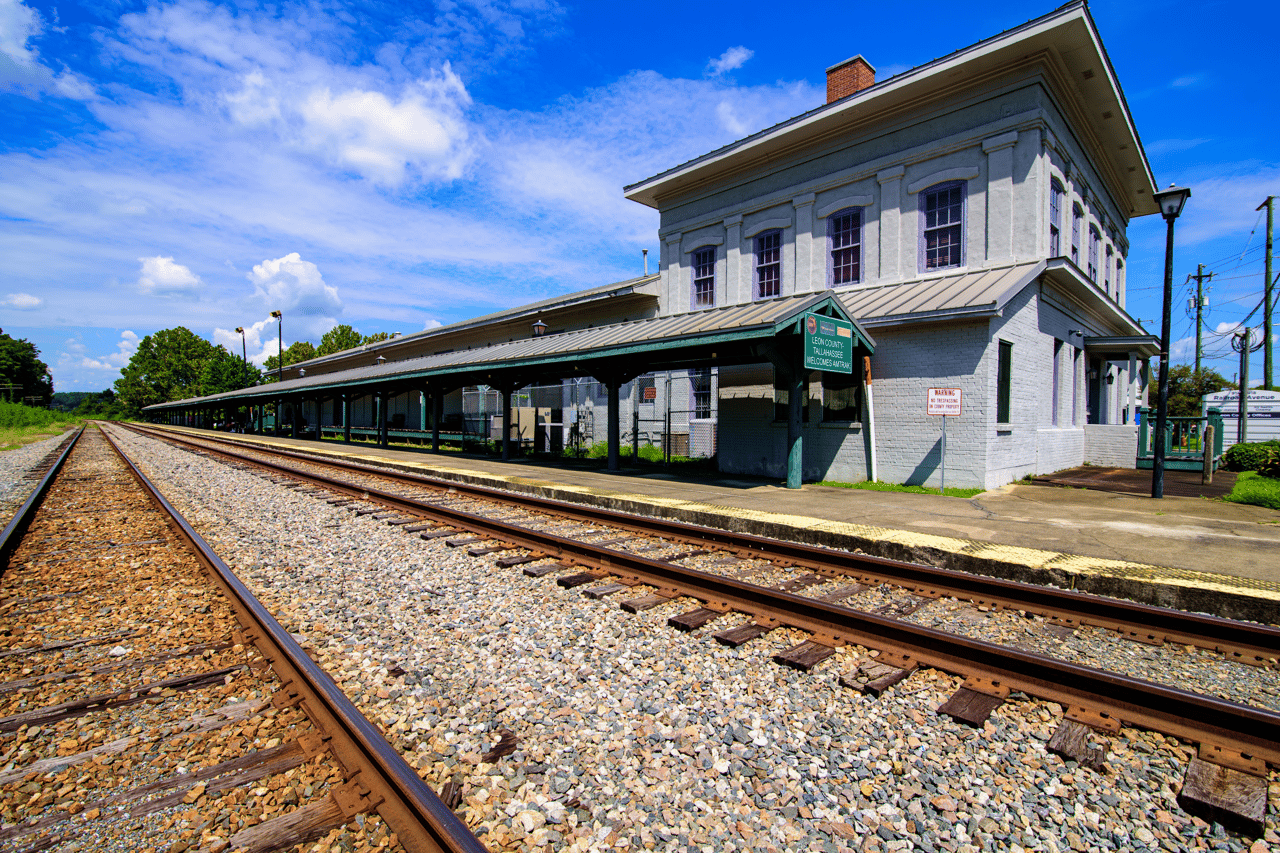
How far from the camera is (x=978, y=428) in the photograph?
12.1 m

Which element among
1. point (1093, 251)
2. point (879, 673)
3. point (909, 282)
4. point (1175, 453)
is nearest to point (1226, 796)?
point (879, 673)

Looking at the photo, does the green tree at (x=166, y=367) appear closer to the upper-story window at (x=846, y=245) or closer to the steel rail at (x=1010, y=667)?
the upper-story window at (x=846, y=245)

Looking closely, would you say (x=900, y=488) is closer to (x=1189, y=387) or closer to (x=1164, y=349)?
(x=1164, y=349)

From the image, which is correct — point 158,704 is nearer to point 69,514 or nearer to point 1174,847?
point 1174,847

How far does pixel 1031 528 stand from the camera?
810cm

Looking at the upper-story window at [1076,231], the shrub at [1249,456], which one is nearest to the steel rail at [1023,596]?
the upper-story window at [1076,231]

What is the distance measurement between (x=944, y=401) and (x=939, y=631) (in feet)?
28.6

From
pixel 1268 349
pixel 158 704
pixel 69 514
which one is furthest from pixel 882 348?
pixel 1268 349

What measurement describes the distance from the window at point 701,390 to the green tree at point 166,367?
116577 millimetres

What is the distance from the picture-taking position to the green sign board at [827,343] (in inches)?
437

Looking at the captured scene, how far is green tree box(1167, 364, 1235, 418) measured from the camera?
1921 inches

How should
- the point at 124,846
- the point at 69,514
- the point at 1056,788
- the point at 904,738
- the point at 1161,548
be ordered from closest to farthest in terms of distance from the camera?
the point at 124,846 → the point at 1056,788 → the point at 904,738 → the point at 1161,548 → the point at 69,514

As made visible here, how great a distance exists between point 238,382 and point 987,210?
116003 mm

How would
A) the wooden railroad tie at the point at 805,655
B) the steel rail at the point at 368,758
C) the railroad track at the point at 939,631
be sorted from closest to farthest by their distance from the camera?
1. the steel rail at the point at 368,758
2. the railroad track at the point at 939,631
3. the wooden railroad tie at the point at 805,655
